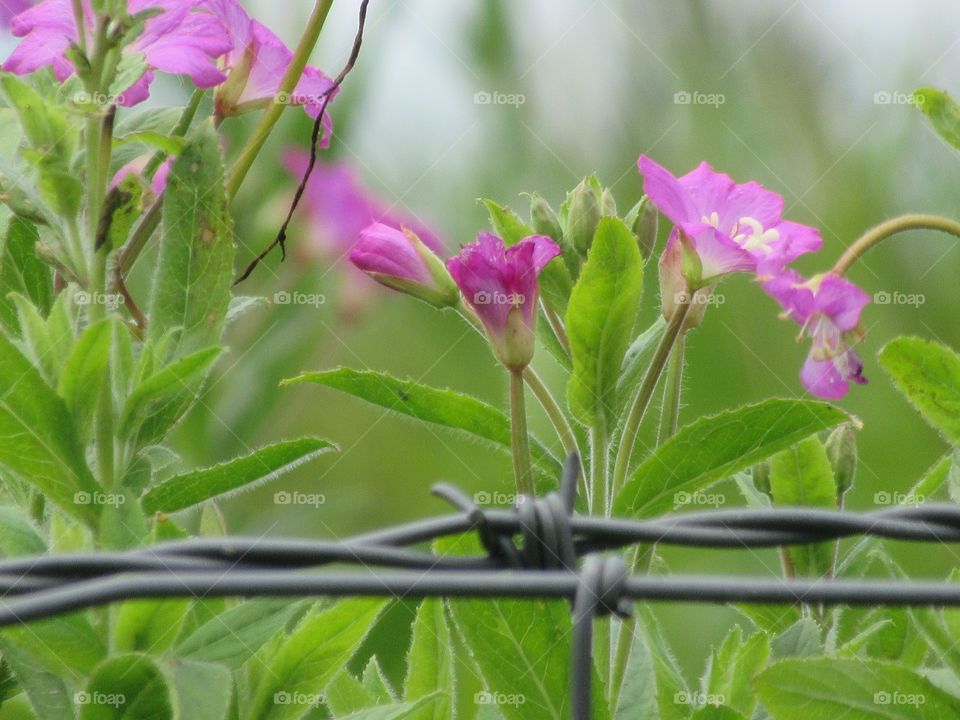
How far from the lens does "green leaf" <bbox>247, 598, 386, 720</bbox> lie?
621 mm

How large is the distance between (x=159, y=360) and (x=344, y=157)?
1.04m

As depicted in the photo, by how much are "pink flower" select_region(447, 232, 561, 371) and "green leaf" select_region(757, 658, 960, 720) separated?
23cm

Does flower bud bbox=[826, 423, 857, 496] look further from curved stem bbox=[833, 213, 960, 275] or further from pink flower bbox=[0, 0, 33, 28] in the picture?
pink flower bbox=[0, 0, 33, 28]

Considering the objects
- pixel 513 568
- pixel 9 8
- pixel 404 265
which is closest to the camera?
pixel 513 568

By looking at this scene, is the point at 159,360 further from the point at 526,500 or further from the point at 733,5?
the point at 733,5

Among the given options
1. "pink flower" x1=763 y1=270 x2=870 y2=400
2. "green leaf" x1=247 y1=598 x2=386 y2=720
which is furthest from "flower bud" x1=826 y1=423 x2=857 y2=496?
"green leaf" x1=247 y1=598 x2=386 y2=720

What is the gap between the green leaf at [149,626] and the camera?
577mm

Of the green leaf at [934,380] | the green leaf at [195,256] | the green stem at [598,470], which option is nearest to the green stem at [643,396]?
the green stem at [598,470]

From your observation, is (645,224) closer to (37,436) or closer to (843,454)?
(843,454)

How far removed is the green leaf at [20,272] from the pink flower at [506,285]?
259 mm

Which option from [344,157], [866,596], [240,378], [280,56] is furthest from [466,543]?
[344,157]

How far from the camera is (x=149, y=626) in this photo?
0.58 m

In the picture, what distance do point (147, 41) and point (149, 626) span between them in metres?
0.33

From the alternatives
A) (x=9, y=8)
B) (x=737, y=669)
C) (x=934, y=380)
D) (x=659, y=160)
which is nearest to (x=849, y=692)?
(x=737, y=669)
